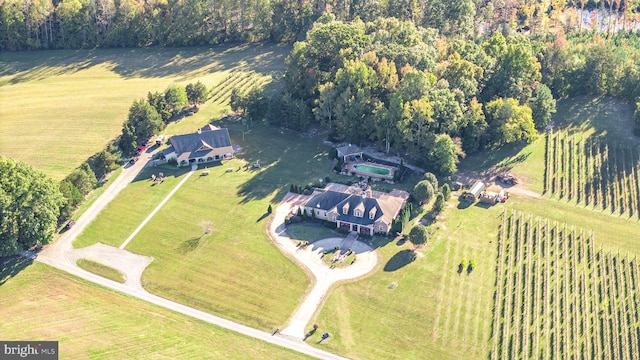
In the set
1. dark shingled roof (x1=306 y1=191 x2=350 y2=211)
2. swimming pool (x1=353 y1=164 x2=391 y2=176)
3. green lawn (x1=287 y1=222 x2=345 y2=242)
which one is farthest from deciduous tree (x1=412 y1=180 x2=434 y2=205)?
green lawn (x1=287 y1=222 x2=345 y2=242)

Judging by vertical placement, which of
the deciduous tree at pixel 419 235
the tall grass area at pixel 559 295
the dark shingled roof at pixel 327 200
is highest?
the dark shingled roof at pixel 327 200

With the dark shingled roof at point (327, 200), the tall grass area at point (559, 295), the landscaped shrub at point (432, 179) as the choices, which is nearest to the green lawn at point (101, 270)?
the dark shingled roof at point (327, 200)

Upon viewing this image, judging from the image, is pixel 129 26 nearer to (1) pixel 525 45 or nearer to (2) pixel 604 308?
(1) pixel 525 45

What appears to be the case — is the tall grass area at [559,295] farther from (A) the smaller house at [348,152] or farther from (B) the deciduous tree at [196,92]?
(B) the deciduous tree at [196,92]

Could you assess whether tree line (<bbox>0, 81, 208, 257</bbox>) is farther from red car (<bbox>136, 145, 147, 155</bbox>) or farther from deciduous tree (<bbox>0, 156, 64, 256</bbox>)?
red car (<bbox>136, 145, 147, 155</bbox>)

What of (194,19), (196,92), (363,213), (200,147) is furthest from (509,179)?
(194,19)

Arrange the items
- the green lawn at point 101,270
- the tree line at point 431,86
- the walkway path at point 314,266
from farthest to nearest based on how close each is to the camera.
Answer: the tree line at point 431,86
the green lawn at point 101,270
the walkway path at point 314,266

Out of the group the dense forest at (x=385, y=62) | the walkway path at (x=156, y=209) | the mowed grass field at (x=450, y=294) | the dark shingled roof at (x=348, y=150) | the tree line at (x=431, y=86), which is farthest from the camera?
the dark shingled roof at (x=348, y=150)
